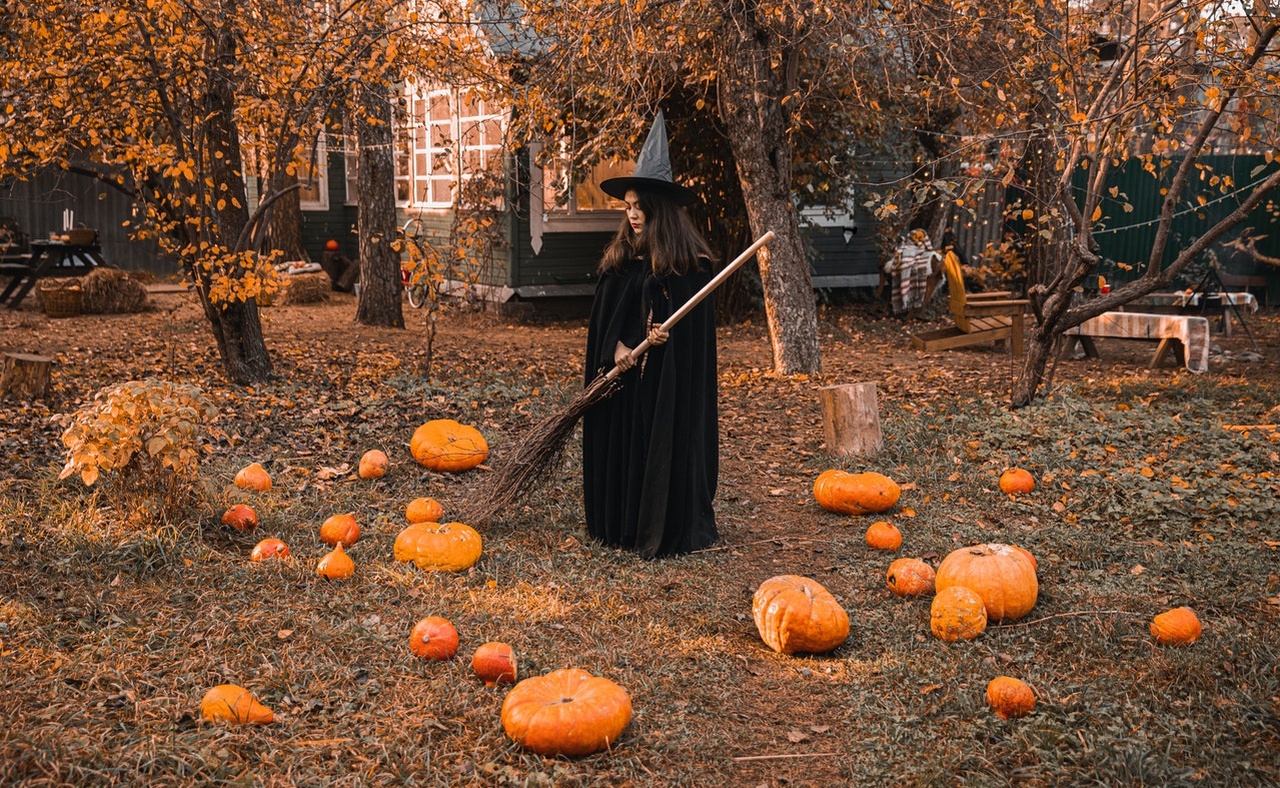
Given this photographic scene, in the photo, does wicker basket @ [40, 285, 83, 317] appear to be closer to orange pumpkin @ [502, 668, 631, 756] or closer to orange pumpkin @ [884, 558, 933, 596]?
orange pumpkin @ [884, 558, 933, 596]

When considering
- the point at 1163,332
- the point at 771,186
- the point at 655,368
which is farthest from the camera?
the point at 1163,332

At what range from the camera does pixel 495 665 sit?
155 inches

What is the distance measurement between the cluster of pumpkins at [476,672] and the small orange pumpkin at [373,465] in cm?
75

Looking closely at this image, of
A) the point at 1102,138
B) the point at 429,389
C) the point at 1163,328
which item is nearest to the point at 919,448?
the point at 1102,138

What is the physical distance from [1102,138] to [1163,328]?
4571 millimetres

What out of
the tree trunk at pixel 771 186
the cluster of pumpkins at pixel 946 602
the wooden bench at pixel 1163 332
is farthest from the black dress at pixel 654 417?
the wooden bench at pixel 1163 332

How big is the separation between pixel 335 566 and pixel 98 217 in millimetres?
19014

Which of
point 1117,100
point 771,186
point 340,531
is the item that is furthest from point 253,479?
point 1117,100

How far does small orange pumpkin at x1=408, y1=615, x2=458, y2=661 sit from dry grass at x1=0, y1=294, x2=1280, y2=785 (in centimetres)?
5

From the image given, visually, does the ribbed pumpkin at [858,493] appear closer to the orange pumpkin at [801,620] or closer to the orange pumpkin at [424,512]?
the orange pumpkin at [801,620]

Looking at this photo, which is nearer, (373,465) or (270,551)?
(270,551)

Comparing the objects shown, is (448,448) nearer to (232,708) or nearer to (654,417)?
(654,417)

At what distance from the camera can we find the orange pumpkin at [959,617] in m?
4.45

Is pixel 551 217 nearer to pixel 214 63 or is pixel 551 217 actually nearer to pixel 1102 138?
pixel 214 63
